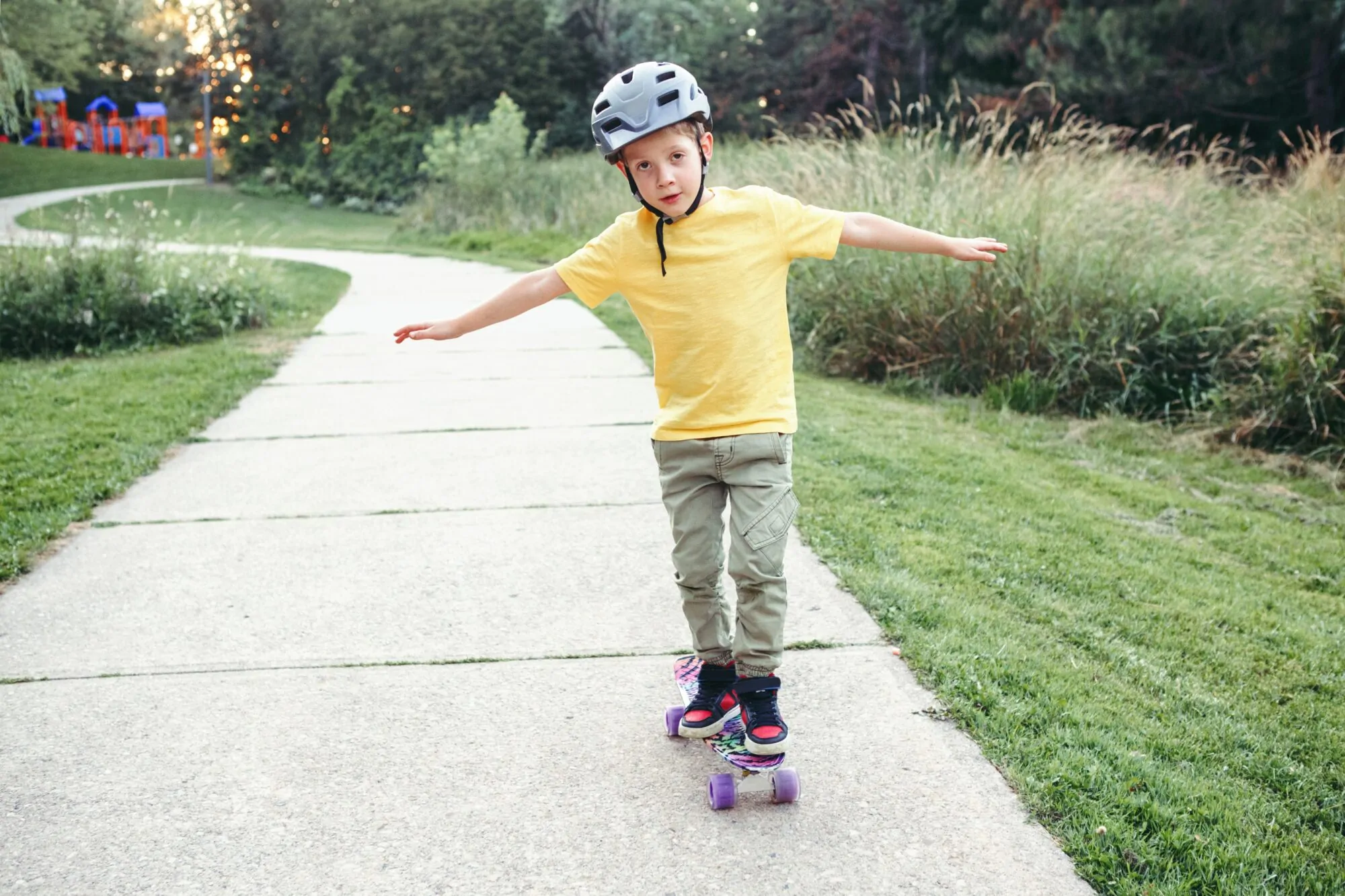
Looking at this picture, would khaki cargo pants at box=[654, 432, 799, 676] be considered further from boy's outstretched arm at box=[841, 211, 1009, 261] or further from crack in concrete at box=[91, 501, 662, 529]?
crack in concrete at box=[91, 501, 662, 529]

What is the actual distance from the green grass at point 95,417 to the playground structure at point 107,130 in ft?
158

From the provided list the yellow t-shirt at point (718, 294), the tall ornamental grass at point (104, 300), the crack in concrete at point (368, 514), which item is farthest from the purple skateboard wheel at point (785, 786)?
the tall ornamental grass at point (104, 300)

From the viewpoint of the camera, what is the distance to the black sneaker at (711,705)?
300cm

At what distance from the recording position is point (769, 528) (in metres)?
2.77

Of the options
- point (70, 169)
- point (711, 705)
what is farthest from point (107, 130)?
point (711, 705)

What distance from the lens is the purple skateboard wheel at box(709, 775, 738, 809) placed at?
2.69 m

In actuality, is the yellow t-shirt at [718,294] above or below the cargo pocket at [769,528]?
above

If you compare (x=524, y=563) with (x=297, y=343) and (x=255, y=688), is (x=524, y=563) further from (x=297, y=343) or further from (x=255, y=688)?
(x=297, y=343)

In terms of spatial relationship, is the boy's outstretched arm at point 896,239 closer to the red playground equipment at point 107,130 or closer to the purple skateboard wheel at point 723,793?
the purple skateboard wheel at point 723,793

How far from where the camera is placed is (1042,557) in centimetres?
435

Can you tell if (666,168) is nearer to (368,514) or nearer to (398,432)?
(368,514)

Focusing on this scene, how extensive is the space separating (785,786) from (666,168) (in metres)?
1.48

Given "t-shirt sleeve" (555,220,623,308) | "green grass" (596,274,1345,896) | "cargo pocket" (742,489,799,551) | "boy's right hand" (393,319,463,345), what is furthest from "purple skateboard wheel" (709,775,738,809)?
"boy's right hand" (393,319,463,345)

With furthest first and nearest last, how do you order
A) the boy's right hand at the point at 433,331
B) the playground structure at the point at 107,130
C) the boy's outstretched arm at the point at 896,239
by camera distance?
1. the playground structure at the point at 107,130
2. the boy's right hand at the point at 433,331
3. the boy's outstretched arm at the point at 896,239
